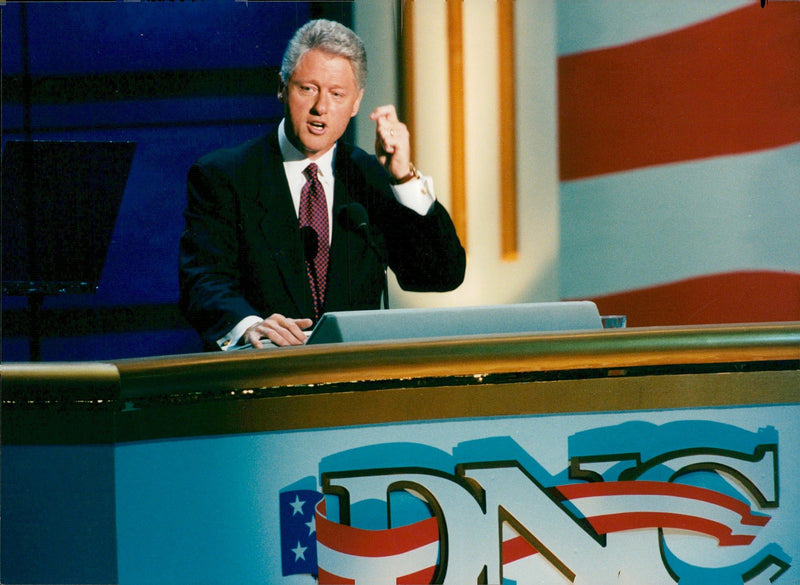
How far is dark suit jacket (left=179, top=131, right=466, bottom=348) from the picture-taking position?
1938 millimetres

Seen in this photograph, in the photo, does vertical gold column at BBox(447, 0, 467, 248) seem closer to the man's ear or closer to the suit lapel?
the man's ear

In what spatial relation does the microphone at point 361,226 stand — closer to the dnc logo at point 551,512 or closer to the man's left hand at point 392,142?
the man's left hand at point 392,142

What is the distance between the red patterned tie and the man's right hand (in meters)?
0.31

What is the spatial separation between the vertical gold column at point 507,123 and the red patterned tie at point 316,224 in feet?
1.52

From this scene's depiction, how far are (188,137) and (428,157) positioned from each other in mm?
589

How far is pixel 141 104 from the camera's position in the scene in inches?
83.0

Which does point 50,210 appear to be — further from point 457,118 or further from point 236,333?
point 457,118

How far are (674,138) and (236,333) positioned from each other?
1.24 meters

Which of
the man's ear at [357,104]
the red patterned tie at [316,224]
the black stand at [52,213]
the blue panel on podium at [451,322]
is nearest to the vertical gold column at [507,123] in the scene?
the man's ear at [357,104]

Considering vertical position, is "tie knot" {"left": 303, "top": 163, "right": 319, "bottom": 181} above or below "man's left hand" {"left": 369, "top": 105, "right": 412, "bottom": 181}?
below

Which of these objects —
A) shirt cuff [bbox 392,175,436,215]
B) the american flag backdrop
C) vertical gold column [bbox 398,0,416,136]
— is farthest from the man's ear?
the american flag backdrop

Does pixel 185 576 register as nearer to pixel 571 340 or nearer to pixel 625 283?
pixel 571 340

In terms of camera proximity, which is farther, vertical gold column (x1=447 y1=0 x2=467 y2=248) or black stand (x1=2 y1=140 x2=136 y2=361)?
vertical gold column (x1=447 y1=0 x2=467 y2=248)

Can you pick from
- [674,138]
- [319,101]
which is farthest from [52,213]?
[674,138]
